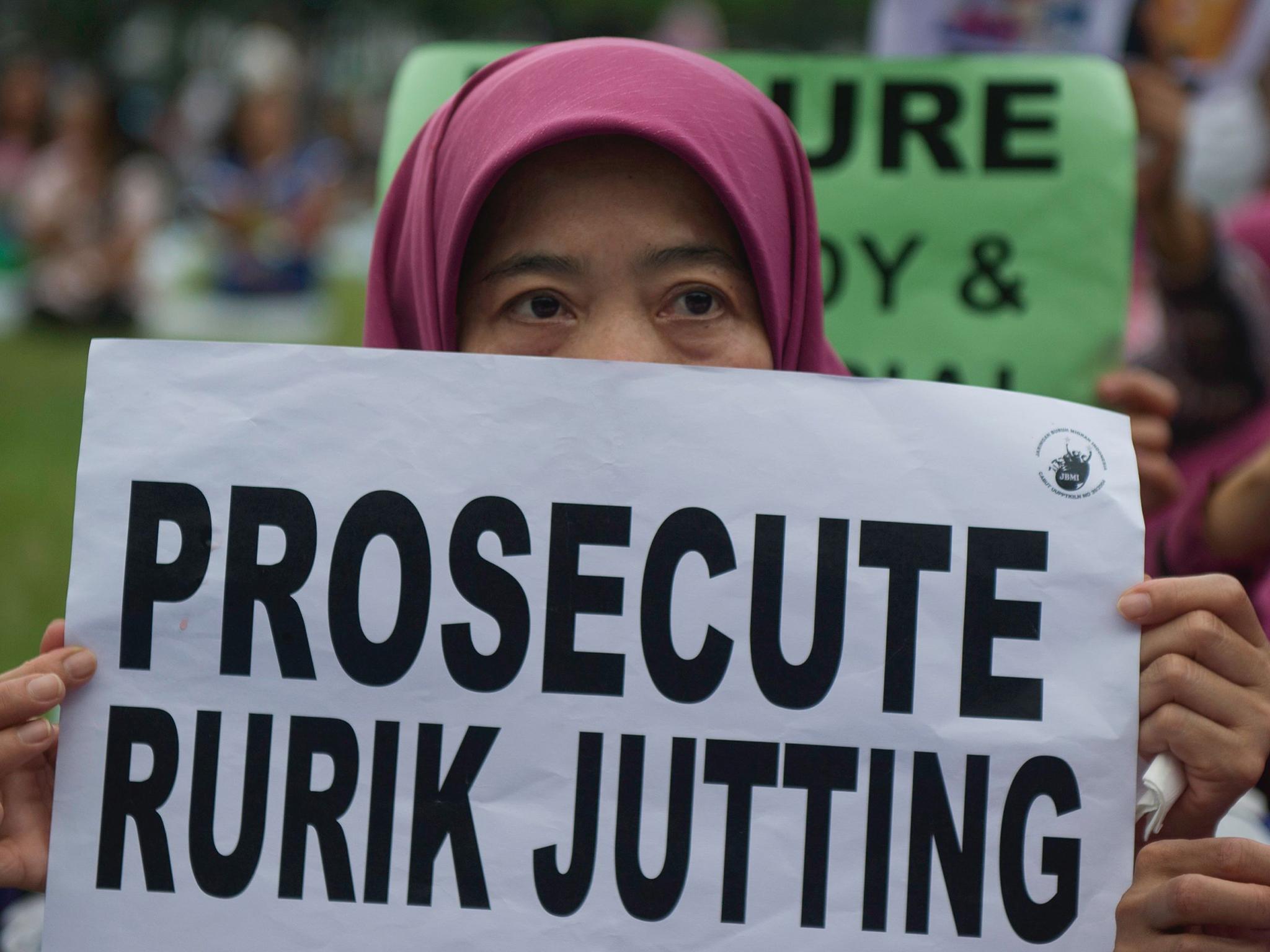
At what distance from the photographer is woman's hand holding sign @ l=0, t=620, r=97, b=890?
1.51m

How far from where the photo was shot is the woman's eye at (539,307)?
5.98 feet

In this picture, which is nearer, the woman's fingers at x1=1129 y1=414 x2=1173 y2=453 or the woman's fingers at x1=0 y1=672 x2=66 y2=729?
the woman's fingers at x1=0 y1=672 x2=66 y2=729

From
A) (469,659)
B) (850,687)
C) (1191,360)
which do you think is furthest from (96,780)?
(1191,360)

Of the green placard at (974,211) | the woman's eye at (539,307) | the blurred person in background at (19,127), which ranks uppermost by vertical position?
the blurred person in background at (19,127)

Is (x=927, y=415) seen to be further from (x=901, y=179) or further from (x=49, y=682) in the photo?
(x=901, y=179)

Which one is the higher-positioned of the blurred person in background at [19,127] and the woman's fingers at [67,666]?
the blurred person in background at [19,127]

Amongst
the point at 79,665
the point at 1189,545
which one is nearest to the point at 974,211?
the point at 1189,545

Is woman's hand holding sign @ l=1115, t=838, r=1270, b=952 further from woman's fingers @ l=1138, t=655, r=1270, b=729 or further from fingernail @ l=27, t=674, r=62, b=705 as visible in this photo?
fingernail @ l=27, t=674, r=62, b=705

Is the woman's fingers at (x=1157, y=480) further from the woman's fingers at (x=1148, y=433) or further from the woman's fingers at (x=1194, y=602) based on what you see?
the woman's fingers at (x=1194, y=602)

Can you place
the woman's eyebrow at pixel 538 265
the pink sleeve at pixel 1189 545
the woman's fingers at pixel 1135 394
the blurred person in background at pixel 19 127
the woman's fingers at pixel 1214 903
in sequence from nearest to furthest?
1. the woman's fingers at pixel 1214 903
2. the woman's eyebrow at pixel 538 265
3. the pink sleeve at pixel 1189 545
4. the woman's fingers at pixel 1135 394
5. the blurred person in background at pixel 19 127

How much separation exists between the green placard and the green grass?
67.8 inches

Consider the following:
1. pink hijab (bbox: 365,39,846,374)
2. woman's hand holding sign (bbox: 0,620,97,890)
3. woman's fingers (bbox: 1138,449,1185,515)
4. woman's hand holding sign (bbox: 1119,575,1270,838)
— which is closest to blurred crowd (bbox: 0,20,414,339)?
woman's fingers (bbox: 1138,449,1185,515)

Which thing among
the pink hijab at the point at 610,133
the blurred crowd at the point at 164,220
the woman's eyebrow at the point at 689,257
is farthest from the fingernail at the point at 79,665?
the blurred crowd at the point at 164,220

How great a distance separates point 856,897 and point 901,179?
1.50 meters
